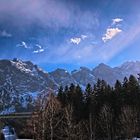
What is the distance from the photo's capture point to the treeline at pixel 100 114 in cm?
7362

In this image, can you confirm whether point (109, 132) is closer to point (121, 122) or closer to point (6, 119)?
point (121, 122)

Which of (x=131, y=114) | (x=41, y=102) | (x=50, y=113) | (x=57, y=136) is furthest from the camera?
(x=131, y=114)

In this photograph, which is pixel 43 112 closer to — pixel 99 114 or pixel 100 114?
pixel 100 114

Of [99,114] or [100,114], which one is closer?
[100,114]

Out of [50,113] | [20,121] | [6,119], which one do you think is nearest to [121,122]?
[50,113]

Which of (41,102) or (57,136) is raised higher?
(41,102)

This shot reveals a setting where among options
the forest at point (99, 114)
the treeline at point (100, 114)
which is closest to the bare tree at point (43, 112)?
the forest at point (99, 114)

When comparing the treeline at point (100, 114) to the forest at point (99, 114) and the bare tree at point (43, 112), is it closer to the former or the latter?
the forest at point (99, 114)

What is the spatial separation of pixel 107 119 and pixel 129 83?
1200 cm

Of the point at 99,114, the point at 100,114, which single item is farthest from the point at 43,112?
the point at 99,114

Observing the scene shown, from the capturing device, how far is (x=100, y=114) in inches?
3201

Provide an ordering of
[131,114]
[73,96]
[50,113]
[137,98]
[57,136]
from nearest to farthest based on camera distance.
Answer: [50,113] < [57,136] < [131,114] < [137,98] < [73,96]

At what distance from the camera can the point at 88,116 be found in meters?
87.1

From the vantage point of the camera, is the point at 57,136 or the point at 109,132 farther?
the point at 109,132
